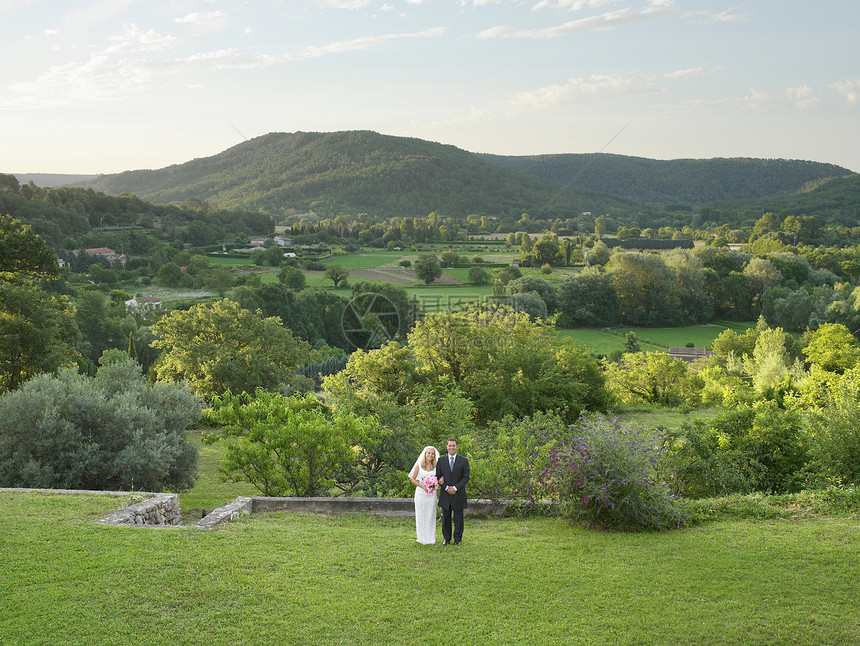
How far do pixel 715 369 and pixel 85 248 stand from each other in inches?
3078

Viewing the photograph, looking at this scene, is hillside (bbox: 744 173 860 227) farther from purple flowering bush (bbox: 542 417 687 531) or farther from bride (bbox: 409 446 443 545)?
bride (bbox: 409 446 443 545)

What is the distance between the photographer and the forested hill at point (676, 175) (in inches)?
5709

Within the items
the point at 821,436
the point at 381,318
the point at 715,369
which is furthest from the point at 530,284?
the point at 821,436

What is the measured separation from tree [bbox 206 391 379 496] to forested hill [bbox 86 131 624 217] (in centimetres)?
10867

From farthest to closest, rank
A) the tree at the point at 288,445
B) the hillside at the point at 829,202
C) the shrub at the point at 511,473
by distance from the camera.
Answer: the hillside at the point at 829,202 < the tree at the point at 288,445 < the shrub at the point at 511,473

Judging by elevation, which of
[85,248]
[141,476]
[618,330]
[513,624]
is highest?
[85,248]

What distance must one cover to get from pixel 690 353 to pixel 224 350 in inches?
1549

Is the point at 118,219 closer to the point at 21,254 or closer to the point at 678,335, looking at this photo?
the point at 21,254

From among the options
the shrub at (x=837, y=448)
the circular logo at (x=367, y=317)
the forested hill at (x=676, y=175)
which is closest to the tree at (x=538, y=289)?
the circular logo at (x=367, y=317)

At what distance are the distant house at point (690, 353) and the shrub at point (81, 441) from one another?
44930mm

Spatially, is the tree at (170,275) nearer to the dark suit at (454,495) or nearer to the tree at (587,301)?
the tree at (587,301)

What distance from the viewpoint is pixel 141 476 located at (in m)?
11.3

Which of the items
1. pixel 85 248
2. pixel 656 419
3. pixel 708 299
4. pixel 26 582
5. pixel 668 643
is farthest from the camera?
pixel 85 248

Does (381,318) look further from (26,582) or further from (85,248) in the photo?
(26,582)
